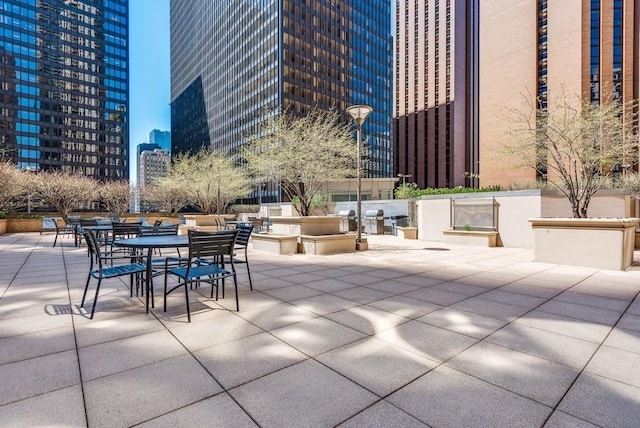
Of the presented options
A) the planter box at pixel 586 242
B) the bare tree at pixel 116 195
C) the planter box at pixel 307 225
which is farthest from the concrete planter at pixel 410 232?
the bare tree at pixel 116 195

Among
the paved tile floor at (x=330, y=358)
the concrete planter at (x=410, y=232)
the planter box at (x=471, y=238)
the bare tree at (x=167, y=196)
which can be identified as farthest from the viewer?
the bare tree at (x=167, y=196)

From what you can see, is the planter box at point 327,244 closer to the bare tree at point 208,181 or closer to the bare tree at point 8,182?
the bare tree at point 208,181

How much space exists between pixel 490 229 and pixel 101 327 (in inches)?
501

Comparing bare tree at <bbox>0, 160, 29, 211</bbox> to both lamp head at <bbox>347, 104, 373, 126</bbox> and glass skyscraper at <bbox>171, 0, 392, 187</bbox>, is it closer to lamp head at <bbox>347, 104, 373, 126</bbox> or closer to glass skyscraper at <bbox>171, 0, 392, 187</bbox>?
lamp head at <bbox>347, 104, 373, 126</bbox>

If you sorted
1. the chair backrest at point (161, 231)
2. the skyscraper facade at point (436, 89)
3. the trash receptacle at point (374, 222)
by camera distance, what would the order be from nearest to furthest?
the chair backrest at point (161, 231)
the trash receptacle at point (374, 222)
the skyscraper facade at point (436, 89)

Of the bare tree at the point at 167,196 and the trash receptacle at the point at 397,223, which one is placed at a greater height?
the bare tree at the point at 167,196

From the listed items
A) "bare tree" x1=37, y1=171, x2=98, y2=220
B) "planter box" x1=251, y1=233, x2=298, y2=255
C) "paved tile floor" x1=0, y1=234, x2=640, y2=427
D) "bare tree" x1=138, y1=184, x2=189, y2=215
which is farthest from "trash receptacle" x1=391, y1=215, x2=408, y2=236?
"bare tree" x1=37, y1=171, x2=98, y2=220

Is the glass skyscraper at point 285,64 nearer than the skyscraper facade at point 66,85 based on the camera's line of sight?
Yes

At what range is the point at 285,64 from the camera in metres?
63.4

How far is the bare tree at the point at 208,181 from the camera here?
22.5 metres

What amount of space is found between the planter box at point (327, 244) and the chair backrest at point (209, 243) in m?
5.70

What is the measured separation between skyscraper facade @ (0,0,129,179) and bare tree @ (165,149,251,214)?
68.4 meters

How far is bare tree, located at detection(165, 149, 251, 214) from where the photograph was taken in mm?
22500

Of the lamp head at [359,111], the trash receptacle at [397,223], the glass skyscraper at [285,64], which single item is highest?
the glass skyscraper at [285,64]
